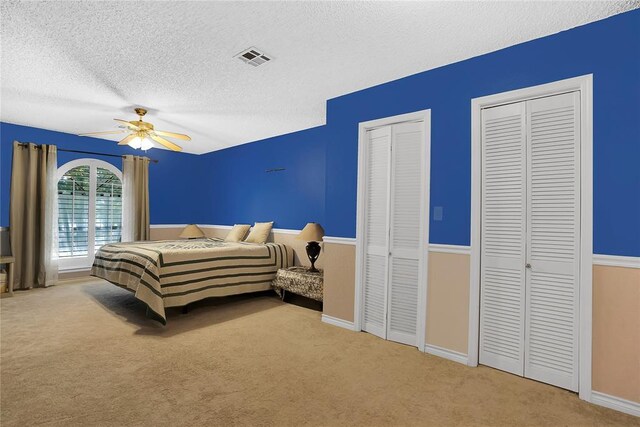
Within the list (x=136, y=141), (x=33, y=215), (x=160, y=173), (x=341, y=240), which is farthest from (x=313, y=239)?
(x=33, y=215)

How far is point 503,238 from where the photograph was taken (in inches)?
99.2

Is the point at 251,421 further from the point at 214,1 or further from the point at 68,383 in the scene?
the point at 214,1

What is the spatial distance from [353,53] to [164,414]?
9.27 ft

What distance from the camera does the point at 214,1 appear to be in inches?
78.3

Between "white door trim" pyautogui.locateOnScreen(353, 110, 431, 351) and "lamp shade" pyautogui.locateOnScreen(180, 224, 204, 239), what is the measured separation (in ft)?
A: 13.7

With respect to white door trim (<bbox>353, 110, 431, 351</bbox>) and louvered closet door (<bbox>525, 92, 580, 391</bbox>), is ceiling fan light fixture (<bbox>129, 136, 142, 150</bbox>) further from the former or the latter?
louvered closet door (<bbox>525, 92, 580, 391</bbox>)

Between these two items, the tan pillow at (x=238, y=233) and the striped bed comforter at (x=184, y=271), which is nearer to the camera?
the striped bed comforter at (x=184, y=271)

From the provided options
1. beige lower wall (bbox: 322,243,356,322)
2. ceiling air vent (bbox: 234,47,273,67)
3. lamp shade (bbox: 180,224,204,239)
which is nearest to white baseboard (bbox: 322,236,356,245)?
beige lower wall (bbox: 322,243,356,322)

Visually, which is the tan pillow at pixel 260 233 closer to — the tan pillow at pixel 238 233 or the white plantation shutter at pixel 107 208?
the tan pillow at pixel 238 233

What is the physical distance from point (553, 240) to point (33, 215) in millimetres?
6454

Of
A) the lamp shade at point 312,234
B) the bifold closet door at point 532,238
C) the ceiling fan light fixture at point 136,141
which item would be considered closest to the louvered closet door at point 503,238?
the bifold closet door at point 532,238

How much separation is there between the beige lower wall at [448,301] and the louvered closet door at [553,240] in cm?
44

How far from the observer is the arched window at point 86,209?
17.3 ft

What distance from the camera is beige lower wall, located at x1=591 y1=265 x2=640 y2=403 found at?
6.54 feet
